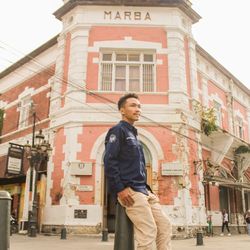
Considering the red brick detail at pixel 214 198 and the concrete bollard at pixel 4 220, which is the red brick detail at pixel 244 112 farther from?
the concrete bollard at pixel 4 220

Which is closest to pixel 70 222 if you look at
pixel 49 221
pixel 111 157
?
pixel 49 221

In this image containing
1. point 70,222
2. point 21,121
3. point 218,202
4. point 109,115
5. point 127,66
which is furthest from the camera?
point 21,121

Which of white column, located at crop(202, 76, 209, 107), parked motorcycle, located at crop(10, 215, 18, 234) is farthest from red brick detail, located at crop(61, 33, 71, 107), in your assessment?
white column, located at crop(202, 76, 209, 107)

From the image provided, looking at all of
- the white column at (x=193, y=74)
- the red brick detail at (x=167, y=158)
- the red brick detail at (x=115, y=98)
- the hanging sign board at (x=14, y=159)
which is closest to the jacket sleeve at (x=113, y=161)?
the red brick detail at (x=167, y=158)

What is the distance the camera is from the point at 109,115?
599 inches

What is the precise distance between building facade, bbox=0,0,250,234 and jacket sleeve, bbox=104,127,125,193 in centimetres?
1080

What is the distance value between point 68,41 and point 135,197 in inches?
573

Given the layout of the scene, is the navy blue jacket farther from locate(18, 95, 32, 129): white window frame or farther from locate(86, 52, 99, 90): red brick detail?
locate(18, 95, 32, 129): white window frame

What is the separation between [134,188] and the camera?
353cm

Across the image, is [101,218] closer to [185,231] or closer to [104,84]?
[185,231]

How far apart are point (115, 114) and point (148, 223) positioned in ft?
39.4

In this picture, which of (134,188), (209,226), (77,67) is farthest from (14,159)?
(134,188)

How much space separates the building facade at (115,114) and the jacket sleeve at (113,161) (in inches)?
425

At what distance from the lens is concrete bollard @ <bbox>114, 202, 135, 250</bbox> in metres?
3.36
